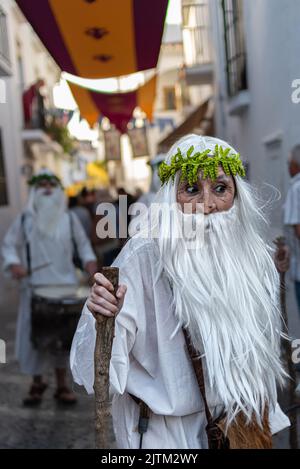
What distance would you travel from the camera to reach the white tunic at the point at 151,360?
1.85 m

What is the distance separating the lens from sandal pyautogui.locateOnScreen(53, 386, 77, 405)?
4691 millimetres

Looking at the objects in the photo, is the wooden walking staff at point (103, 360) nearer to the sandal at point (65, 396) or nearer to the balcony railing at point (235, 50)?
the sandal at point (65, 396)

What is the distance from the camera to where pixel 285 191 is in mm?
3467

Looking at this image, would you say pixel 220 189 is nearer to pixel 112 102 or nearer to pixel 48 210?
pixel 48 210

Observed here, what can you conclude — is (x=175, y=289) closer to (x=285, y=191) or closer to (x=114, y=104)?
(x=285, y=191)

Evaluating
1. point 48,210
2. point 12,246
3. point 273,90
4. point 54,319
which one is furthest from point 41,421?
point 273,90

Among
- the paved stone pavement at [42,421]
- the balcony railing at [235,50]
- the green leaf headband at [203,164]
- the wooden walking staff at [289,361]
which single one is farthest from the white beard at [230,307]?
the balcony railing at [235,50]

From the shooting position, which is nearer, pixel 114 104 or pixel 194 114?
pixel 114 104

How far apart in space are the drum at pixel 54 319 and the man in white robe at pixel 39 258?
24 cm

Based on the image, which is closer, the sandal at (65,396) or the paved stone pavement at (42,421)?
the paved stone pavement at (42,421)

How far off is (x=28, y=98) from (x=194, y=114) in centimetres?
453

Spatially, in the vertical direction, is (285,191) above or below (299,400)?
above

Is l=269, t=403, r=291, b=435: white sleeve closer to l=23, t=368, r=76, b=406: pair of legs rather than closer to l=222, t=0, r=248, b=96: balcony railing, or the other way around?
l=23, t=368, r=76, b=406: pair of legs

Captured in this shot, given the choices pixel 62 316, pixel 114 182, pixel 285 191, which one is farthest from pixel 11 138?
pixel 114 182
